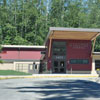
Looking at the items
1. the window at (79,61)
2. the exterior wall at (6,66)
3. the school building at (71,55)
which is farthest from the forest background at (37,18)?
the window at (79,61)

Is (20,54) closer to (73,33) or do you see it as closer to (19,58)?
(19,58)

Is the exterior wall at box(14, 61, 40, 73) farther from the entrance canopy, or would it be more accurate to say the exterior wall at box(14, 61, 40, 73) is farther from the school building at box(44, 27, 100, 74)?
the entrance canopy

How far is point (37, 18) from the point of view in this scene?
6303cm

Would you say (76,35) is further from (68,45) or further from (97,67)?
(97,67)

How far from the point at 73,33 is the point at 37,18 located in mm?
31546

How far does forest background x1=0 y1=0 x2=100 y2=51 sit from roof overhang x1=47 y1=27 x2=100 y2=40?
912 inches

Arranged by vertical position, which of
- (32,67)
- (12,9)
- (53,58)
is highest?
(12,9)

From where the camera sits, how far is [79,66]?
1444 inches

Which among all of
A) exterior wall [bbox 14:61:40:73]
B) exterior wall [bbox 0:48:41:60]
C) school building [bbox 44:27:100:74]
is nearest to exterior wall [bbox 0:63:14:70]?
exterior wall [bbox 14:61:40:73]

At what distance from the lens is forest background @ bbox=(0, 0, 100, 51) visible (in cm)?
6059

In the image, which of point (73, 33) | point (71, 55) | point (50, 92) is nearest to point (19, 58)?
point (71, 55)

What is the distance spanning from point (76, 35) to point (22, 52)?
16711mm

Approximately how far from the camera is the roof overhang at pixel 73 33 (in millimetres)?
31391

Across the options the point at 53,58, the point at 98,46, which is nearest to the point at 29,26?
the point at 98,46
